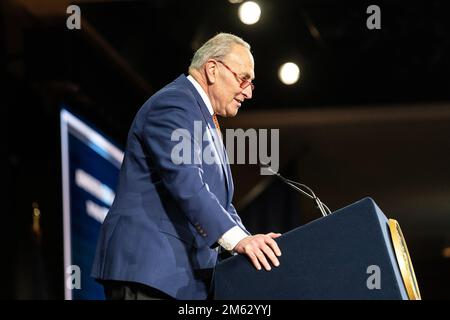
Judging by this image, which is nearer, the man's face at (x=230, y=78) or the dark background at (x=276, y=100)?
the man's face at (x=230, y=78)

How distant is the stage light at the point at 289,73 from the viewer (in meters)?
6.11

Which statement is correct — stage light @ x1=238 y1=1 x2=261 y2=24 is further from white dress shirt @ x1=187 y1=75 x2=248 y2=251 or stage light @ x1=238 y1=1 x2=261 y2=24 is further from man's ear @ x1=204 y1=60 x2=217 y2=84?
white dress shirt @ x1=187 y1=75 x2=248 y2=251

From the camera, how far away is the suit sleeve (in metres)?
2.39

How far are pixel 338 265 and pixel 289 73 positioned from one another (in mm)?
4025

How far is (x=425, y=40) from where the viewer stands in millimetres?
5512

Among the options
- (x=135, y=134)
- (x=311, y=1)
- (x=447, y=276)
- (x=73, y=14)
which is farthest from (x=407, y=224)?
(x=135, y=134)

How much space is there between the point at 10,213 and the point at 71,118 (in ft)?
1.88

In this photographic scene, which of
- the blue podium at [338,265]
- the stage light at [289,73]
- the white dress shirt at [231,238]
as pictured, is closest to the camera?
the blue podium at [338,265]

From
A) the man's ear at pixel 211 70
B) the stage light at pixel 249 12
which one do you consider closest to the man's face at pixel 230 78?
the man's ear at pixel 211 70

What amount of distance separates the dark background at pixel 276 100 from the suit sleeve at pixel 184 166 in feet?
7.45

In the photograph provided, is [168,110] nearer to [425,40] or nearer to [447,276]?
[425,40]

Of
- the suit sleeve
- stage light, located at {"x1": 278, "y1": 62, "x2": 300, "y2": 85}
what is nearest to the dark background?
stage light, located at {"x1": 278, "y1": 62, "x2": 300, "y2": 85}

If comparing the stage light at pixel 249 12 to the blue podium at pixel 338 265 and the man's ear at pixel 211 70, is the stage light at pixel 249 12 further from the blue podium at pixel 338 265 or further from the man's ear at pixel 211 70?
the blue podium at pixel 338 265

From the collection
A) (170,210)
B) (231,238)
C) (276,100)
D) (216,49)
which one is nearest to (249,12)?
(276,100)
